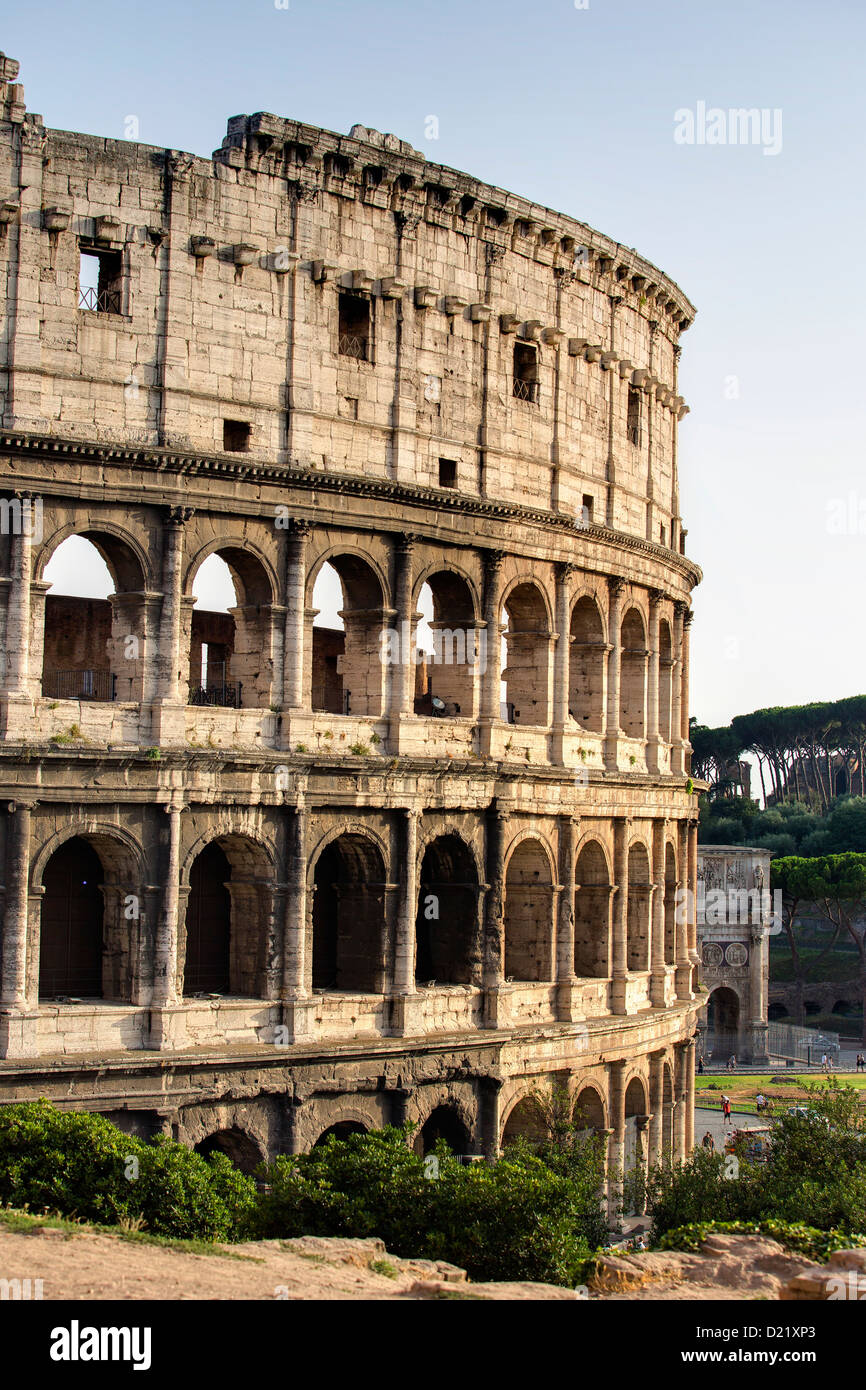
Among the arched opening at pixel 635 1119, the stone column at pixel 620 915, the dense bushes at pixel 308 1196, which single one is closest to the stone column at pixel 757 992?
the arched opening at pixel 635 1119

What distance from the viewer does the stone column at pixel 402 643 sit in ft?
83.5

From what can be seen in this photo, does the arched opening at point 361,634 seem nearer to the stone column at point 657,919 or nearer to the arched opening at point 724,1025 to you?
the stone column at point 657,919

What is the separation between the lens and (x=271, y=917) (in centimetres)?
2389

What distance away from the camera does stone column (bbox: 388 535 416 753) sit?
25438mm

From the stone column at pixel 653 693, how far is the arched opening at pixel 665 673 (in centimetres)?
100

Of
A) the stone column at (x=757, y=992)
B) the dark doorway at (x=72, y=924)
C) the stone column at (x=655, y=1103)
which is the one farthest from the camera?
the stone column at (x=757, y=992)

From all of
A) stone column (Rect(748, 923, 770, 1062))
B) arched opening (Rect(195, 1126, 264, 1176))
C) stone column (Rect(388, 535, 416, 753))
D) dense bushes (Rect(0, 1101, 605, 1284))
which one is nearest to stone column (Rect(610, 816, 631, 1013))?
stone column (Rect(388, 535, 416, 753))

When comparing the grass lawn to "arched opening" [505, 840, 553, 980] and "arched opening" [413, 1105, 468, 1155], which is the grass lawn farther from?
"arched opening" [413, 1105, 468, 1155]

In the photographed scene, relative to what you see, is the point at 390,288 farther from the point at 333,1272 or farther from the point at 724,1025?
the point at 724,1025

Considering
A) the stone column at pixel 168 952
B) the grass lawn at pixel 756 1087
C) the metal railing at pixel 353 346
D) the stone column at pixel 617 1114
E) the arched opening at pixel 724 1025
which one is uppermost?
the metal railing at pixel 353 346

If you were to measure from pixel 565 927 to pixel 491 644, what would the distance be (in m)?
5.03

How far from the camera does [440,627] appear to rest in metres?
27.2

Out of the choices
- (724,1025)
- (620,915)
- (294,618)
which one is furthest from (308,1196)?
(724,1025)
